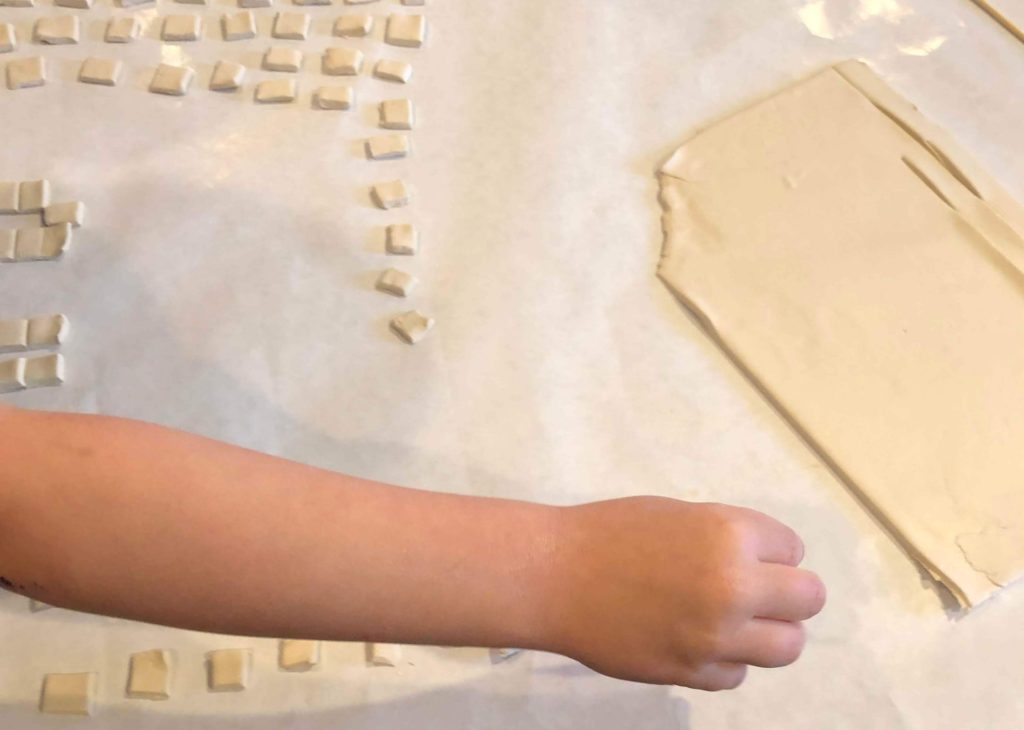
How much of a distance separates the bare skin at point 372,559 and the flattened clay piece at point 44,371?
336 millimetres

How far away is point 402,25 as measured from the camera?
896 mm

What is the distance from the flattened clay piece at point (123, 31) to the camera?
881 mm

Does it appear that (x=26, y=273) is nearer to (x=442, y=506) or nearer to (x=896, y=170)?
(x=442, y=506)

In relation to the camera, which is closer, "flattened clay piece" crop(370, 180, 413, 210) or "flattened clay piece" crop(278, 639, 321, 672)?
"flattened clay piece" crop(278, 639, 321, 672)

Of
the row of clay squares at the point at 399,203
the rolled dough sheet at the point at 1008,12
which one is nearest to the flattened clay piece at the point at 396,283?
the row of clay squares at the point at 399,203

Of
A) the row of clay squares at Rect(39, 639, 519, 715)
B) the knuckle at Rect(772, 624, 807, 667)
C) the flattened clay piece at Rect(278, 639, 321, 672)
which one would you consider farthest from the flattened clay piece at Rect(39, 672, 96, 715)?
the knuckle at Rect(772, 624, 807, 667)

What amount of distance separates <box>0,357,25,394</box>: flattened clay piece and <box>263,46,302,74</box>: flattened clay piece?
0.38 metres

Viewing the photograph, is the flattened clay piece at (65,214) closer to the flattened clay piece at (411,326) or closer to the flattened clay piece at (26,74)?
the flattened clay piece at (26,74)

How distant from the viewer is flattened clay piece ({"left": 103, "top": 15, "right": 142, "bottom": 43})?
Answer: 0.88 meters

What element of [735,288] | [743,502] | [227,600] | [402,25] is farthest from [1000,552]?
[402,25]

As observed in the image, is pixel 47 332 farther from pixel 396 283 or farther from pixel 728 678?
pixel 728 678

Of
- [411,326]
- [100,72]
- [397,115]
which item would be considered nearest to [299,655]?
[411,326]

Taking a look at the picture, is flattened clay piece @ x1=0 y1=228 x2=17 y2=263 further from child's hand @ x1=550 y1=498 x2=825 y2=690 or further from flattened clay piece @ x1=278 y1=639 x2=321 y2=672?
child's hand @ x1=550 y1=498 x2=825 y2=690

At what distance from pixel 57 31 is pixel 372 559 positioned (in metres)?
0.76
